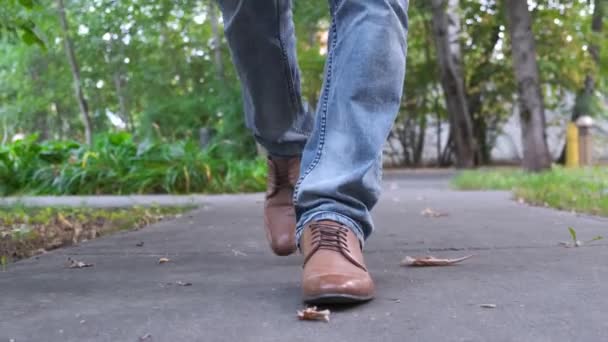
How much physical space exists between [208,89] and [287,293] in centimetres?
927

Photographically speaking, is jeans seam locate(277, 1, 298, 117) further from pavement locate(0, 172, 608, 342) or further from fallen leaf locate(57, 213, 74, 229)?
fallen leaf locate(57, 213, 74, 229)

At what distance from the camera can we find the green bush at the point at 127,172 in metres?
6.76

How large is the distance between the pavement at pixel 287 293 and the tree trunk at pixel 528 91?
5808 millimetres

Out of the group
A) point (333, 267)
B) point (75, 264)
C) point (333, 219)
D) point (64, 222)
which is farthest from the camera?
point (64, 222)

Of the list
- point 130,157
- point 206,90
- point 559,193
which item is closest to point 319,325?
point 559,193

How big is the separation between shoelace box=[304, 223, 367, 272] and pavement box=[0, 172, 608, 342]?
4.9 inches

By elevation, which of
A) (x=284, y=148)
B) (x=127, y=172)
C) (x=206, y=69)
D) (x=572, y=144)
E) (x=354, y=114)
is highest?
(x=206, y=69)

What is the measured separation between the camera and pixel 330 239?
1.62 metres

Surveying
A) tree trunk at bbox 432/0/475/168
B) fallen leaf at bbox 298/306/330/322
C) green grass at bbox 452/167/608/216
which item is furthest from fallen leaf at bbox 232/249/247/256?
tree trunk at bbox 432/0/475/168

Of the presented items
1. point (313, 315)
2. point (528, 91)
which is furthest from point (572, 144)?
point (313, 315)

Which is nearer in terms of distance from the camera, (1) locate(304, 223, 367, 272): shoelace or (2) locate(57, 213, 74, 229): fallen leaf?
(1) locate(304, 223, 367, 272): shoelace

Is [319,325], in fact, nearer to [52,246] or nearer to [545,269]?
[545,269]

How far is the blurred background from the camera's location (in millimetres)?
6938

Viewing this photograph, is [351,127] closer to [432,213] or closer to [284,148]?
[284,148]
